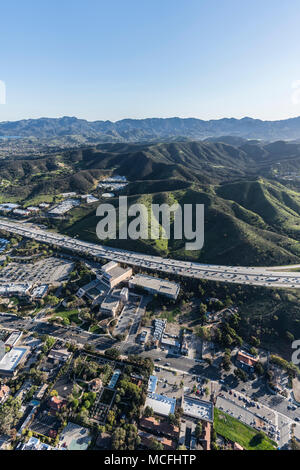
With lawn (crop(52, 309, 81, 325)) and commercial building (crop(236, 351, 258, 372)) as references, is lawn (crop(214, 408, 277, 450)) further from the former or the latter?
lawn (crop(52, 309, 81, 325))

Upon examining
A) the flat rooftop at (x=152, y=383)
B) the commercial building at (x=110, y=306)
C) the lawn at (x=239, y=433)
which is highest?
the commercial building at (x=110, y=306)

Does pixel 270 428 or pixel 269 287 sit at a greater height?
pixel 269 287

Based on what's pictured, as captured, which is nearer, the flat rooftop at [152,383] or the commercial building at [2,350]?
the flat rooftop at [152,383]

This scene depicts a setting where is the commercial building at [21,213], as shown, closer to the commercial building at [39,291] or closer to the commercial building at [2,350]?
the commercial building at [39,291]

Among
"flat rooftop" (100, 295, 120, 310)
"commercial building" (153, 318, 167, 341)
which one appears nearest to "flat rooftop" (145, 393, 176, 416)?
"commercial building" (153, 318, 167, 341)

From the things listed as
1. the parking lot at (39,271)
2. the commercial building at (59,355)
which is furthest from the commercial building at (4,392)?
the parking lot at (39,271)
